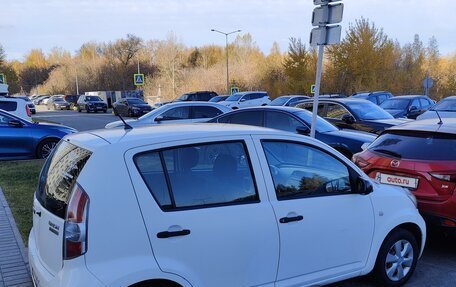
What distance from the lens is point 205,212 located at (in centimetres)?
308

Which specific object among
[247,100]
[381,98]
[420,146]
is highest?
[420,146]

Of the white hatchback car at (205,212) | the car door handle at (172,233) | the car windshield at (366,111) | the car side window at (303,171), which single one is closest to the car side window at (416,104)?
the car windshield at (366,111)

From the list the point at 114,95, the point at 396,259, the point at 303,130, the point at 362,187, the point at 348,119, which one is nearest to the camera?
the point at 362,187

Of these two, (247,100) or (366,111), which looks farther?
(247,100)

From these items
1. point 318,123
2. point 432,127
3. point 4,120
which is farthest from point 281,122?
point 4,120

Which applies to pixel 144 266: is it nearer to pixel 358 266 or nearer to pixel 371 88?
pixel 358 266

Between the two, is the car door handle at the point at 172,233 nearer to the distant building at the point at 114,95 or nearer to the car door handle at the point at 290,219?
the car door handle at the point at 290,219

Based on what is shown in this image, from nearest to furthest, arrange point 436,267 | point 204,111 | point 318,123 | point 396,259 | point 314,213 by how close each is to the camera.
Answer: point 314,213 → point 396,259 → point 436,267 → point 318,123 → point 204,111

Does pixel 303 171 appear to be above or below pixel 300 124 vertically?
above

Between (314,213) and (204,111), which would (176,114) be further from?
(314,213)

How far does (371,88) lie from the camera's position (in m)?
46.6

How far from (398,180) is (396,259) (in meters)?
1.32

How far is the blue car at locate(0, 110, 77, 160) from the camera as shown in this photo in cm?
1130

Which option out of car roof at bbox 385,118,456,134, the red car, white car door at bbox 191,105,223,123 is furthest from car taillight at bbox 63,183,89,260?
white car door at bbox 191,105,223,123
